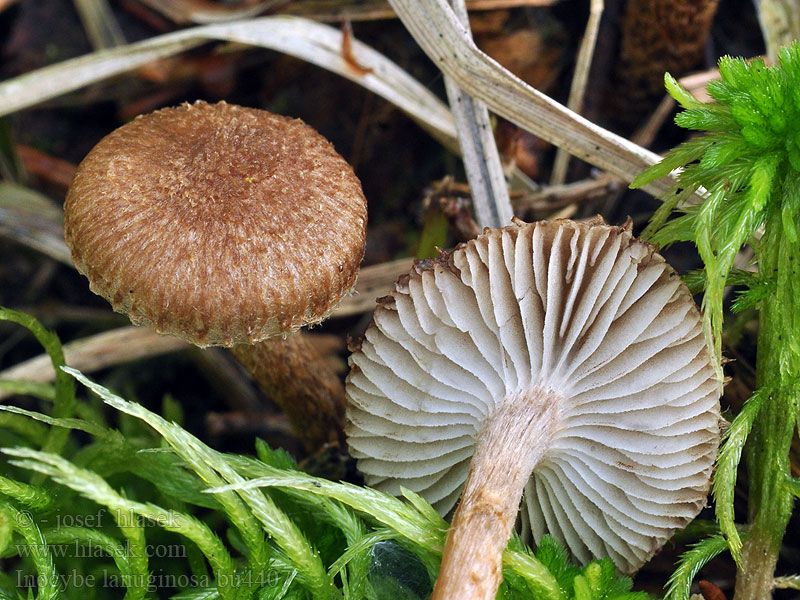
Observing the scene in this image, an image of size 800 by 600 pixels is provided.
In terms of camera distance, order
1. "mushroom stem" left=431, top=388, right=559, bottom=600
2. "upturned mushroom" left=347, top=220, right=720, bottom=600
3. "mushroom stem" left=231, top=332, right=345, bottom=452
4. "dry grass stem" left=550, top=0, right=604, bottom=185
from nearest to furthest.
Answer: "mushroom stem" left=431, top=388, right=559, bottom=600 < "upturned mushroom" left=347, top=220, right=720, bottom=600 < "mushroom stem" left=231, top=332, right=345, bottom=452 < "dry grass stem" left=550, top=0, right=604, bottom=185

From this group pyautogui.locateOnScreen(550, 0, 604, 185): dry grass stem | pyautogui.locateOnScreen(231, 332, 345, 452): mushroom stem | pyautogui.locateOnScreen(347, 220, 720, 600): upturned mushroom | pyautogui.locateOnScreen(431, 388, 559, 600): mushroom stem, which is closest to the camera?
pyautogui.locateOnScreen(431, 388, 559, 600): mushroom stem

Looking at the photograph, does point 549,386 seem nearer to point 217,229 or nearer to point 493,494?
point 493,494

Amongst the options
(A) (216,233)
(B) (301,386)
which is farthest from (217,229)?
(B) (301,386)

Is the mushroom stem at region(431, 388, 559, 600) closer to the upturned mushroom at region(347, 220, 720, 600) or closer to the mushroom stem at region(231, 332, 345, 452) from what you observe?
the upturned mushroom at region(347, 220, 720, 600)

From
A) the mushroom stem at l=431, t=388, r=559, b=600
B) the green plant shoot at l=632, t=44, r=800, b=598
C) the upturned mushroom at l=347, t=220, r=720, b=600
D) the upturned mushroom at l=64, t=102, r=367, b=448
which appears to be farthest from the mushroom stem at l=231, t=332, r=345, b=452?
the green plant shoot at l=632, t=44, r=800, b=598

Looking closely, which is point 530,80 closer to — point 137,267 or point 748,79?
point 748,79
